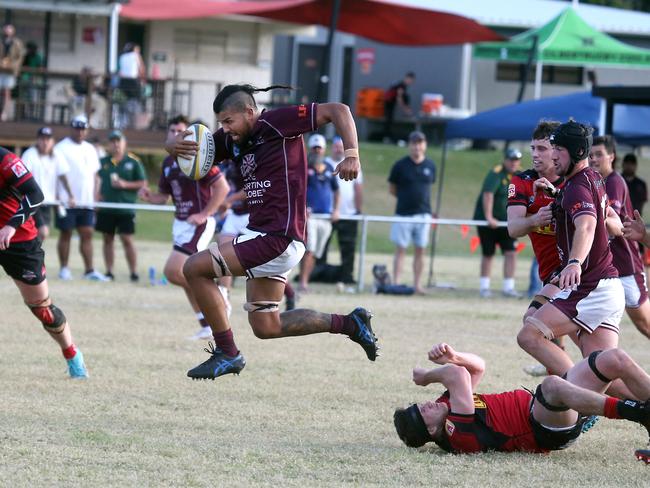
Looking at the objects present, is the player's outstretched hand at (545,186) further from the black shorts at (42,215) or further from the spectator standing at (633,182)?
the black shorts at (42,215)

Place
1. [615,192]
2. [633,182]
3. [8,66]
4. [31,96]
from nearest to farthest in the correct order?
1. [615,192]
2. [633,182]
3. [8,66]
4. [31,96]

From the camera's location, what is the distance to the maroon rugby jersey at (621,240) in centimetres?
864

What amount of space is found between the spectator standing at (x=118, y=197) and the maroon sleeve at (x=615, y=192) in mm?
8417

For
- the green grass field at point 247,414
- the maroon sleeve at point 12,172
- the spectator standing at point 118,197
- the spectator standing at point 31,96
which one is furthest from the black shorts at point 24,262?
the spectator standing at point 31,96

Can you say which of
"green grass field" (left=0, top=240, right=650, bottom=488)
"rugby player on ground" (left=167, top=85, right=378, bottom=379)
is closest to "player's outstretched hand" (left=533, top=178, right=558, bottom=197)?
"rugby player on ground" (left=167, top=85, right=378, bottom=379)

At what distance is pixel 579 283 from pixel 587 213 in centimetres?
40

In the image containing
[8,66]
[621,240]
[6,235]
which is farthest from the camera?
[8,66]

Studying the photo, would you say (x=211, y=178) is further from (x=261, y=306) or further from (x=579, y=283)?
(x=579, y=283)

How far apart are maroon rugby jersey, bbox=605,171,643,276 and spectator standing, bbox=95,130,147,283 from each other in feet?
26.7

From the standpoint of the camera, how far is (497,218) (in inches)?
642

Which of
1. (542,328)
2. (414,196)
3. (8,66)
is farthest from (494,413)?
(8,66)

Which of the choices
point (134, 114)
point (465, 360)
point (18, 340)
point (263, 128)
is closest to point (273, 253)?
point (263, 128)

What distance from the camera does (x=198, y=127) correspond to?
7.30m

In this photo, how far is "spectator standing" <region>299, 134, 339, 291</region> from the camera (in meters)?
15.7
